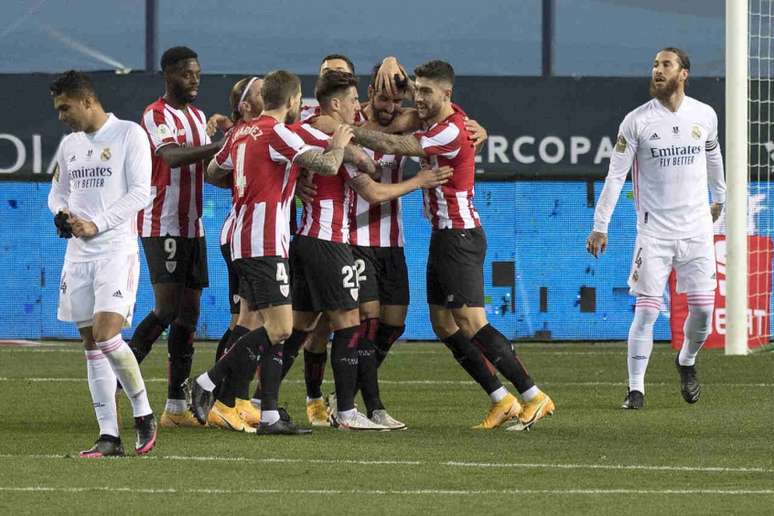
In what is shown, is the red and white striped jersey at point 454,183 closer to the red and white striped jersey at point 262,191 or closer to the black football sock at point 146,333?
the red and white striped jersey at point 262,191

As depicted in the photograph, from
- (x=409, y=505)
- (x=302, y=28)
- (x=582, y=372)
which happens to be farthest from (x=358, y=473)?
(x=302, y=28)

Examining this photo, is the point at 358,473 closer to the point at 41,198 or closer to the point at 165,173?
the point at 165,173

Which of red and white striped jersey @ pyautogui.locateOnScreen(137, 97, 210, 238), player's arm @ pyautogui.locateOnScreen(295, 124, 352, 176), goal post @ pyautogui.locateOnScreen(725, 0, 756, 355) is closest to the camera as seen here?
player's arm @ pyautogui.locateOnScreen(295, 124, 352, 176)

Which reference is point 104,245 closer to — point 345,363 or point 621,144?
point 345,363

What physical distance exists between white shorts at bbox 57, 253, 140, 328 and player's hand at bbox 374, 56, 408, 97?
2.08 meters

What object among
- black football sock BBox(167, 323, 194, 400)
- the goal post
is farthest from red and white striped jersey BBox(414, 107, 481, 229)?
the goal post

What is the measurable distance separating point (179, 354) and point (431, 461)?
250cm

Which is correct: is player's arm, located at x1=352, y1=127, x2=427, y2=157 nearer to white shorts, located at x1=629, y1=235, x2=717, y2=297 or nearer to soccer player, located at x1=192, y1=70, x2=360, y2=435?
soccer player, located at x1=192, y1=70, x2=360, y2=435

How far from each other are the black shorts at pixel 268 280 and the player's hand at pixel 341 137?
0.63 metres

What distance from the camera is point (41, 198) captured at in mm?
16391

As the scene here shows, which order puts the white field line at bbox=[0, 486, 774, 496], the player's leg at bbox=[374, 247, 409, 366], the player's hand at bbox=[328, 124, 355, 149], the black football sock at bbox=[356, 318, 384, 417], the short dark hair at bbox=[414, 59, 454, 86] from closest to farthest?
the white field line at bbox=[0, 486, 774, 496] < the player's hand at bbox=[328, 124, 355, 149] < the short dark hair at bbox=[414, 59, 454, 86] < the black football sock at bbox=[356, 318, 384, 417] < the player's leg at bbox=[374, 247, 409, 366]

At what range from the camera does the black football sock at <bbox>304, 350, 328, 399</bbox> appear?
9836mm

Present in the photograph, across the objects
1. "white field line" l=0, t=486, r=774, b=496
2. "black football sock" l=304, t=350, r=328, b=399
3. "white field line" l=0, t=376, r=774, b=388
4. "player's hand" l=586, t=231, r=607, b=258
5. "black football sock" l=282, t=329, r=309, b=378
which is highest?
"player's hand" l=586, t=231, r=607, b=258

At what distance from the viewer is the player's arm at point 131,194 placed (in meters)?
7.89
